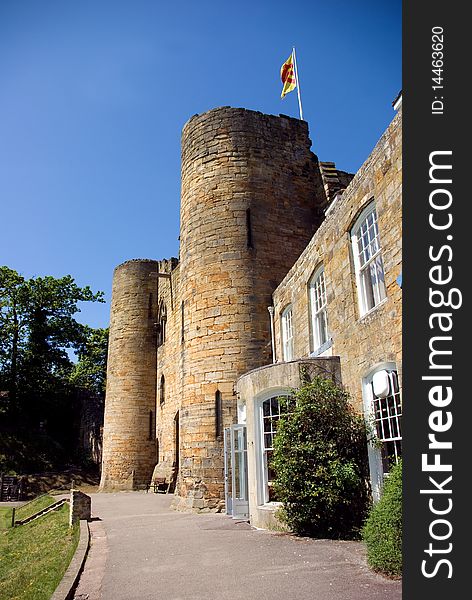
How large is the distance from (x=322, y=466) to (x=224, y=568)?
2723 mm

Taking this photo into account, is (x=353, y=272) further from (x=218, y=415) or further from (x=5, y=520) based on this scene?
(x=5, y=520)

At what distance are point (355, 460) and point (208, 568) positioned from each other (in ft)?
10.9

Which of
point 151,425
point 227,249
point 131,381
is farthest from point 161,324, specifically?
point 227,249

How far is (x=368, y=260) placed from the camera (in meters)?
9.04

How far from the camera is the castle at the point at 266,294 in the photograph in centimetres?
834

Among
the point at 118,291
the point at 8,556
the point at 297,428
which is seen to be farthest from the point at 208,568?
the point at 118,291

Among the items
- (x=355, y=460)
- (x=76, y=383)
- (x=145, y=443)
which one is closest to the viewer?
(x=355, y=460)

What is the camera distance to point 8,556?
10.8m

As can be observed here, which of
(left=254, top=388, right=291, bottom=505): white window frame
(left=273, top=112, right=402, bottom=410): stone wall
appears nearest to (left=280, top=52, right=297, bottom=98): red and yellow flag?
(left=273, top=112, right=402, bottom=410): stone wall

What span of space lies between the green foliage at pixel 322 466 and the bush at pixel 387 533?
84.1 inches

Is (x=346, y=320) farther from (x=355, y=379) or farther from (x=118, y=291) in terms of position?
(x=118, y=291)

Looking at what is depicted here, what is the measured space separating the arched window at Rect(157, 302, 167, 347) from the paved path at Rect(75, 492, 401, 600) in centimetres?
1578

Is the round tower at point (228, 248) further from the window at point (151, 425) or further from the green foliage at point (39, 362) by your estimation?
the green foliage at point (39, 362)

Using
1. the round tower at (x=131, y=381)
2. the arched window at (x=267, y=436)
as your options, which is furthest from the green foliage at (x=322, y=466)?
the round tower at (x=131, y=381)
